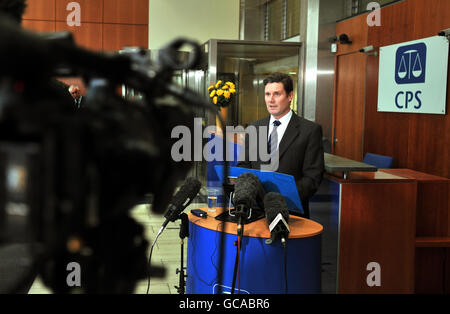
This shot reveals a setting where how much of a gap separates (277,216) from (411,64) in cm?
348

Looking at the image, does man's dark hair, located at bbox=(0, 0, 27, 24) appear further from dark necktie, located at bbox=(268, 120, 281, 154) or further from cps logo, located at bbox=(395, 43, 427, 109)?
cps logo, located at bbox=(395, 43, 427, 109)

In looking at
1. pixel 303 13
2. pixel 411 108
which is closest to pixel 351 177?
pixel 411 108

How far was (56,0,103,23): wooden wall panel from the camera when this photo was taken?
7.90 m

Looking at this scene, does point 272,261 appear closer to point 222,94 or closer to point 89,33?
point 222,94

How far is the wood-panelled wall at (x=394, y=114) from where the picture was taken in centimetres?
455

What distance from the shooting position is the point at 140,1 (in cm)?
820

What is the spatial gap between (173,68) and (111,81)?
0.21 feet

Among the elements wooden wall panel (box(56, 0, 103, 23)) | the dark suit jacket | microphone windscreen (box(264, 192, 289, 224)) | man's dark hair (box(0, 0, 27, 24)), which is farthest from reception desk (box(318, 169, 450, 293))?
wooden wall panel (box(56, 0, 103, 23))

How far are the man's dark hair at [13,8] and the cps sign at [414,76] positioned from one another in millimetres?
4477

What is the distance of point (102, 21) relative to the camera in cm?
807

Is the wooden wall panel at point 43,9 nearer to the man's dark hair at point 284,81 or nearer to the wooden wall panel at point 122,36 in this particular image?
the wooden wall panel at point 122,36

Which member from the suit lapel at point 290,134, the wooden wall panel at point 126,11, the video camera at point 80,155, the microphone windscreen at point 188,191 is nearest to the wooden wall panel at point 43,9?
the wooden wall panel at point 126,11

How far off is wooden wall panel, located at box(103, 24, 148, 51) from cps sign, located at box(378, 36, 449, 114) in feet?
13.8

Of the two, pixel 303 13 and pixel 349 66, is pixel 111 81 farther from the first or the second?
pixel 303 13
